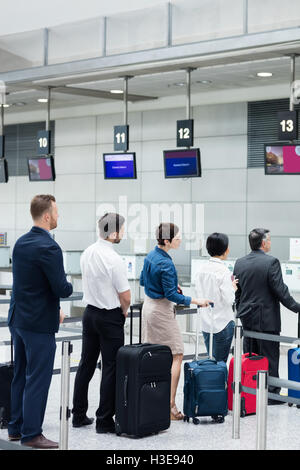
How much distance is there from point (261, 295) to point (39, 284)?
2.54 metres

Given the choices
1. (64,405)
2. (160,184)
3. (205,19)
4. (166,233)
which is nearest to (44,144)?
(160,184)

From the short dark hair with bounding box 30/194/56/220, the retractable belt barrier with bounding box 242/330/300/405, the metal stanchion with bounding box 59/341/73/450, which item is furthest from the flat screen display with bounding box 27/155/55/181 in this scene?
the metal stanchion with bounding box 59/341/73/450

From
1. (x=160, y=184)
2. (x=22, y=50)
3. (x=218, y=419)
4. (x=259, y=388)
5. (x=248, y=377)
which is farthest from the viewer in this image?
(x=160, y=184)

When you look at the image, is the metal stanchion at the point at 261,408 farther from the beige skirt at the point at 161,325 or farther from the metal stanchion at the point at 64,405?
the beige skirt at the point at 161,325

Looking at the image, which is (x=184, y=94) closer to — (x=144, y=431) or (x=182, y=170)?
(x=182, y=170)

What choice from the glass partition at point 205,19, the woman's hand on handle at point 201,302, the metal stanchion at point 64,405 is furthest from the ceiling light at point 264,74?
the metal stanchion at point 64,405

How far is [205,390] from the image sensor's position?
20.9 feet

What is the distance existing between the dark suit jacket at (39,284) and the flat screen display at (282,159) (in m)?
5.27

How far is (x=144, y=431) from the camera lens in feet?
19.2

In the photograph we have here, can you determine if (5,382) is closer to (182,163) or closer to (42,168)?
(182,163)

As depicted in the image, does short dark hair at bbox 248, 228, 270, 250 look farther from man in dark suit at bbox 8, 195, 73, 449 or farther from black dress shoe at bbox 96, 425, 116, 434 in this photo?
man in dark suit at bbox 8, 195, 73, 449

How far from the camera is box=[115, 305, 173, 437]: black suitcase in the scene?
5.76 m

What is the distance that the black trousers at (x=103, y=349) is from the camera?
232 inches

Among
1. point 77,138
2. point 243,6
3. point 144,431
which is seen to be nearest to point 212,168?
point 77,138
